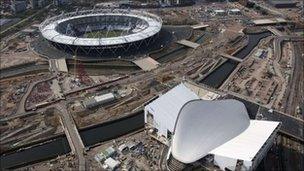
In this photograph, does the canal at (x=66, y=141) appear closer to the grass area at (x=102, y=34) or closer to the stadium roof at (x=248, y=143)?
the stadium roof at (x=248, y=143)

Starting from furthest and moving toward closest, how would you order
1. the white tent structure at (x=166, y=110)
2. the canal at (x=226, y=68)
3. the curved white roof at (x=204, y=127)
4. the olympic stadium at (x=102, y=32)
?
the olympic stadium at (x=102, y=32)
the canal at (x=226, y=68)
the white tent structure at (x=166, y=110)
the curved white roof at (x=204, y=127)

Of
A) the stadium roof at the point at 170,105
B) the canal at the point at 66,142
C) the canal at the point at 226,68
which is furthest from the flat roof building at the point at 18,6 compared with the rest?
the stadium roof at the point at 170,105

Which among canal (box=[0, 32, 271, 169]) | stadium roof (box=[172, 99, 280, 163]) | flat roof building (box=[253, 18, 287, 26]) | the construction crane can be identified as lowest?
canal (box=[0, 32, 271, 169])

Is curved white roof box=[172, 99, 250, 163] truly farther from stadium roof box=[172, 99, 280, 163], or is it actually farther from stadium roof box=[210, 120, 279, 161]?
stadium roof box=[210, 120, 279, 161]

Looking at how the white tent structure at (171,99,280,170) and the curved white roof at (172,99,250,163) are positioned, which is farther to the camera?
the curved white roof at (172,99,250,163)

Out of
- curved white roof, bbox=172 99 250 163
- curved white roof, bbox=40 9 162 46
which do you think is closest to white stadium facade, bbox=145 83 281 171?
curved white roof, bbox=172 99 250 163

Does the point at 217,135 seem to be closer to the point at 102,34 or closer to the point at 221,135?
the point at 221,135
